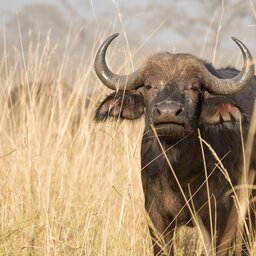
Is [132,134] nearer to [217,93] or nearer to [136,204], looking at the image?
[136,204]

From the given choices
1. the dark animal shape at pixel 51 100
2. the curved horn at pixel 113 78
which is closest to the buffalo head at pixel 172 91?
the curved horn at pixel 113 78

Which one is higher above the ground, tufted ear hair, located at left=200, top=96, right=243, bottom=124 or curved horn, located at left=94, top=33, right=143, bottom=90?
curved horn, located at left=94, top=33, right=143, bottom=90

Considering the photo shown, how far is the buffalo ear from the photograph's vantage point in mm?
5215

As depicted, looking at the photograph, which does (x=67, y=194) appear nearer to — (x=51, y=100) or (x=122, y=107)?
(x=122, y=107)

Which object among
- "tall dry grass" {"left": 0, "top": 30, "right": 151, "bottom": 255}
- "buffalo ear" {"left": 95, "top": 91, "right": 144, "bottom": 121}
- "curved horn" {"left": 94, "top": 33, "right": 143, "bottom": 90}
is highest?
"curved horn" {"left": 94, "top": 33, "right": 143, "bottom": 90}

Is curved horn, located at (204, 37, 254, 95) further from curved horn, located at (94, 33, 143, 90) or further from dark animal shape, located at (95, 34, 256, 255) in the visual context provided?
curved horn, located at (94, 33, 143, 90)

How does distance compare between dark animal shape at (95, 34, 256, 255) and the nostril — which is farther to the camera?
dark animal shape at (95, 34, 256, 255)

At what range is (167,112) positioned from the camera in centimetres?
432

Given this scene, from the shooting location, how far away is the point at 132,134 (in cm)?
713

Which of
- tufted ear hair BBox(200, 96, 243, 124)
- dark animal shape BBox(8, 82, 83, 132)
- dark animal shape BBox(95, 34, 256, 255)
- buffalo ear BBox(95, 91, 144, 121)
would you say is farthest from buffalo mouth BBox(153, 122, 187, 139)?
dark animal shape BBox(8, 82, 83, 132)

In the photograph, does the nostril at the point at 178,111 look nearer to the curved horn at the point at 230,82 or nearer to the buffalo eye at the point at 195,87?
the buffalo eye at the point at 195,87

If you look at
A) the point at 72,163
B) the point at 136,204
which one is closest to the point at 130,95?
the point at 136,204

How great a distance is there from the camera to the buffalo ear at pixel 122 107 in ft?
17.1

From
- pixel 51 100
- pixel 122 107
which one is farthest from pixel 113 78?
pixel 51 100
